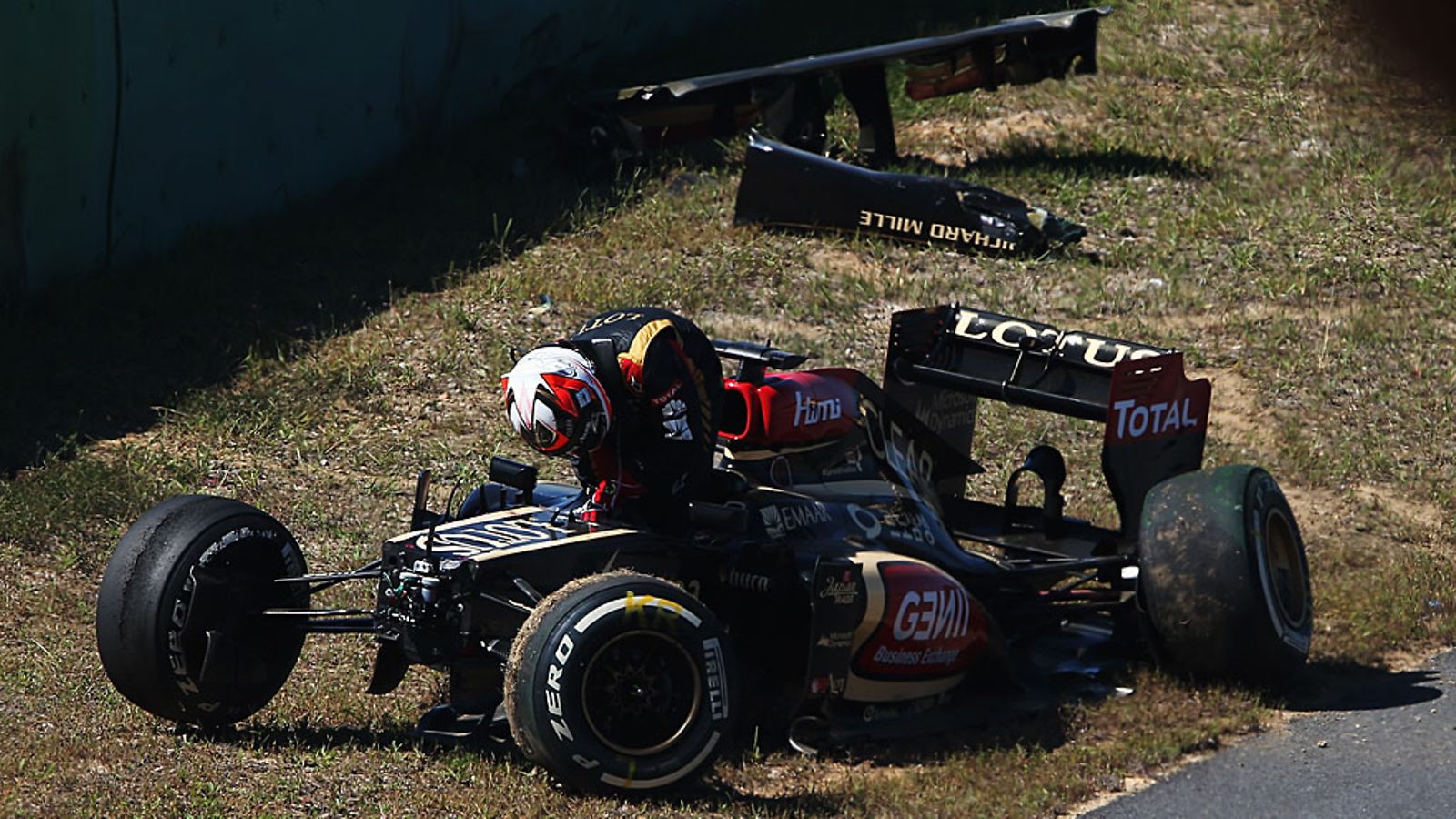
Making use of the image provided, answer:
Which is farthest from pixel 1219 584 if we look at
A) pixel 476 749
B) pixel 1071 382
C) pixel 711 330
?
pixel 711 330

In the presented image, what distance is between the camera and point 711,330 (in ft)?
39.7

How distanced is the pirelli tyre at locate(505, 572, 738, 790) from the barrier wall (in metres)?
6.87

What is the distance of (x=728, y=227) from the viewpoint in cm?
1361

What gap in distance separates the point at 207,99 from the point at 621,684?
804 cm

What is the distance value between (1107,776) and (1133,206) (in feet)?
28.7

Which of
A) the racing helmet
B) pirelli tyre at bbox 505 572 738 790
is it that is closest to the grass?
pirelli tyre at bbox 505 572 738 790

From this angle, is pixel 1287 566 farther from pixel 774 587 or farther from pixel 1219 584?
pixel 774 587

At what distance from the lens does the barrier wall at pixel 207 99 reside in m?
11.2

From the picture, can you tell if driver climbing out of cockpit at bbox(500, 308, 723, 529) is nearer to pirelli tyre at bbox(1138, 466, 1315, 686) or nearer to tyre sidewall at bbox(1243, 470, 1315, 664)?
pirelli tyre at bbox(1138, 466, 1315, 686)

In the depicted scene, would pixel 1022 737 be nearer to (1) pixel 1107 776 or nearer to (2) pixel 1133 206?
(1) pixel 1107 776

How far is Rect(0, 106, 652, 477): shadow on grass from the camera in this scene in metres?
10.5

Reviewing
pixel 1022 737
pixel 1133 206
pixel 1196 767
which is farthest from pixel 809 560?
pixel 1133 206

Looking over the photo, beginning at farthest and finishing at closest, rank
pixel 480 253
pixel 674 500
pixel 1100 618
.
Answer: pixel 480 253 < pixel 1100 618 < pixel 674 500

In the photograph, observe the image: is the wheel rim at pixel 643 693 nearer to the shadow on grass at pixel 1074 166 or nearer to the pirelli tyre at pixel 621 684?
the pirelli tyre at pixel 621 684
